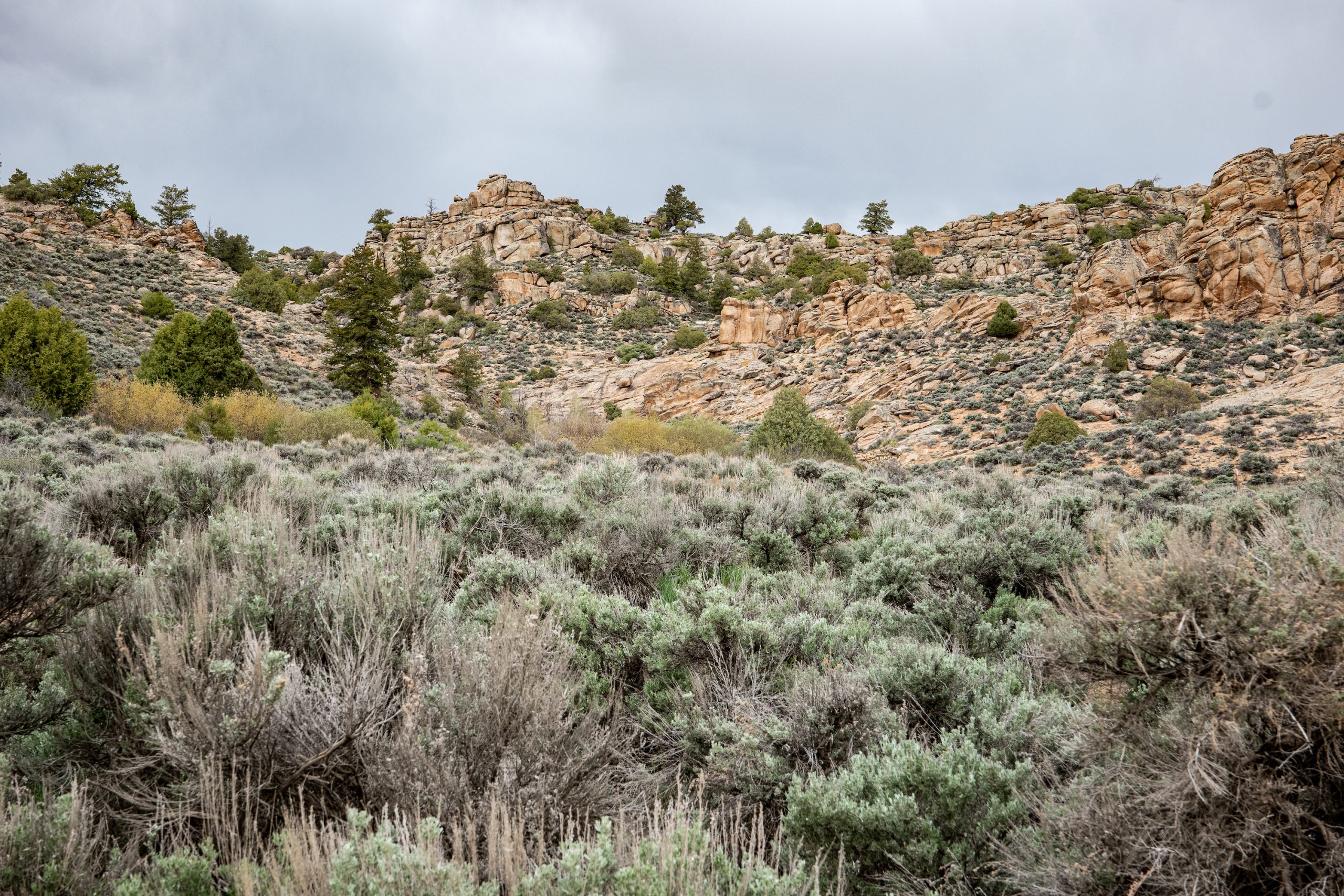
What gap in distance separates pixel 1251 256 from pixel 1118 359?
850 cm

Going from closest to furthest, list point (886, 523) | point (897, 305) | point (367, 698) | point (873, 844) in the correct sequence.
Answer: point (873, 844) < point (367, 698) < point (886, 523) < point (897, 305)

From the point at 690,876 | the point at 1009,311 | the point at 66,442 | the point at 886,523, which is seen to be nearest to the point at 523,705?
the point at 690,876

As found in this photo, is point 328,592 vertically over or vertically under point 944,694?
over

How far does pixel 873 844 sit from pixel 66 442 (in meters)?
13.9

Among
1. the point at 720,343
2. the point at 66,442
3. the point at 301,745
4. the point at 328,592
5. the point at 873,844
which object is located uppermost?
the point at 720,343

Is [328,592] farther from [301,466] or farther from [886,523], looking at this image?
[301,466]

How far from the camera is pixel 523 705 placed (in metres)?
2.22

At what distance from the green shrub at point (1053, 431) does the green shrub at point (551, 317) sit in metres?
34.9

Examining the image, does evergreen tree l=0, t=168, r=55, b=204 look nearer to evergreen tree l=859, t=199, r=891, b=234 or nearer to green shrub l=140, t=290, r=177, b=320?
green shrub l=140, t=290, r=177, b=320

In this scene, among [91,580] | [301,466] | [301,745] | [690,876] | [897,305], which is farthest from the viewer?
[897,305]

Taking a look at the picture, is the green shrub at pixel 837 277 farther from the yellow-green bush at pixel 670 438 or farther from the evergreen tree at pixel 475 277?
the evergreen tree at pixel 475 277

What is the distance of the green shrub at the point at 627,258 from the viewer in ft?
191

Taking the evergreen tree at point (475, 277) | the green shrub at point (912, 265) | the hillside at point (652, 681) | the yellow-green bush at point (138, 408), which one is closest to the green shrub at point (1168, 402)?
the hillside at point (652, 681)

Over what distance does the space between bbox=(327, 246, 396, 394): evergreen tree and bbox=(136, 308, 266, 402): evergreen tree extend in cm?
550
